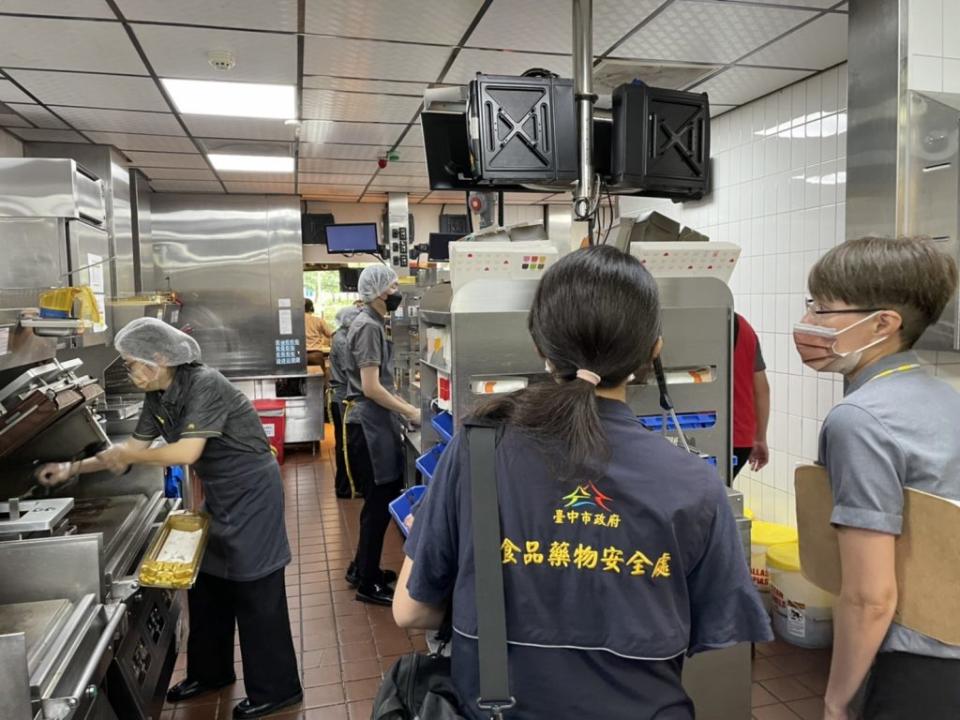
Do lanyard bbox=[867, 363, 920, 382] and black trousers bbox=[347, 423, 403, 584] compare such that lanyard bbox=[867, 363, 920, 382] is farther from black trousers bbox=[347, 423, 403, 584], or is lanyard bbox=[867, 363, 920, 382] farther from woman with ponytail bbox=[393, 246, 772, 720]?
black trousers bbox=[347, 423, 403, 584]

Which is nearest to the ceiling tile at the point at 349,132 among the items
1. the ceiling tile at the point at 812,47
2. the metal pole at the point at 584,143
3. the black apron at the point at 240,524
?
the ceiling tile at the point at 812,47

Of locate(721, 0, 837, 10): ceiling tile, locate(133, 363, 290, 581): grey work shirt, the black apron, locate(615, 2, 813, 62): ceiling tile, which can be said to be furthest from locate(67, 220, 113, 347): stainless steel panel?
locate(721, 0, 837, 10): ceiling tile

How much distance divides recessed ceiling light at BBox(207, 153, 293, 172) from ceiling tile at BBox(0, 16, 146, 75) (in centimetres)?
209

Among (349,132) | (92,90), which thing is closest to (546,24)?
(349,132)

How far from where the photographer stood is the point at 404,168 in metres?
6.38

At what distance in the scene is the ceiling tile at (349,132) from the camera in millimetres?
4715

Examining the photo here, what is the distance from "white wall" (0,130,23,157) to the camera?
4625 mm

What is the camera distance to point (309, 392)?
7.39 metres

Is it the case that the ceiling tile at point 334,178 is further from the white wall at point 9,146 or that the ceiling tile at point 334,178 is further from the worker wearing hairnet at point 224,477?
the worker wearing hairnet at point 224,477

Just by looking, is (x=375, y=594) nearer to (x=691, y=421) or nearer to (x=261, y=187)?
(x=691, y=421)

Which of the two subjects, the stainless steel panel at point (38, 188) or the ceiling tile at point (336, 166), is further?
the ceiling tile at point (336, 166)

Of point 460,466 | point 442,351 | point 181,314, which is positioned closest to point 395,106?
point 442,351

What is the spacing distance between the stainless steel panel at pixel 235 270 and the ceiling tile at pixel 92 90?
10.9 feet

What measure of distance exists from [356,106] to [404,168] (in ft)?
6.89
